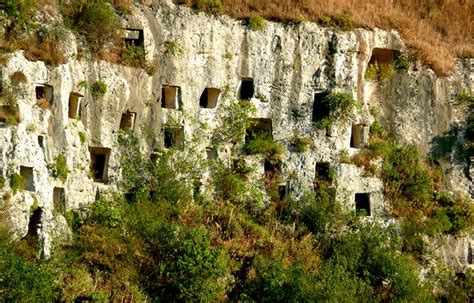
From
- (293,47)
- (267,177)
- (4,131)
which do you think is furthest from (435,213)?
(4,131)

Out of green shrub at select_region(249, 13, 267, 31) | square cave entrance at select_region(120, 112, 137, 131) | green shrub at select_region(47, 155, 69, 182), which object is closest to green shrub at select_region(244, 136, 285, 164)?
square cave entrance at select_region(120, 112, 137, 131)

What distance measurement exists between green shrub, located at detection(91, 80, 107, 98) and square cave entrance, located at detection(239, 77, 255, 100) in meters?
5.93

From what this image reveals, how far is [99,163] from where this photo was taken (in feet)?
84.1

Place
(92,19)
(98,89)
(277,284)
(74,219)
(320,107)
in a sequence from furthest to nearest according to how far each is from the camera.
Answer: (320,107)
(92,19)
(98,89)
(74,219)
(277,284)

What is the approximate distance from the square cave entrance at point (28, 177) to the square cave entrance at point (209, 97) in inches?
330

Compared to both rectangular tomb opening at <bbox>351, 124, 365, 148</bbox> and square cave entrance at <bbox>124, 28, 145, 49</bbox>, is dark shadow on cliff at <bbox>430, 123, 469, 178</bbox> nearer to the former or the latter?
rectangular tomb opening at <bbox>351, 124, 365, 148</bbox>

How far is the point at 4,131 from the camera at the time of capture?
21000mm

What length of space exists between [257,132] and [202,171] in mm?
3366

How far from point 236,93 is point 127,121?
457 centimetres

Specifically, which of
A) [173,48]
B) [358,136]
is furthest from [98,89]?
[358,136]

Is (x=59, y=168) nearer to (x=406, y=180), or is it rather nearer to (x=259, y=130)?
(x=259, y=130)

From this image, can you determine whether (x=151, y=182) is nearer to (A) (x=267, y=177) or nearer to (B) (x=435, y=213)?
(A) (x=267, y=177)

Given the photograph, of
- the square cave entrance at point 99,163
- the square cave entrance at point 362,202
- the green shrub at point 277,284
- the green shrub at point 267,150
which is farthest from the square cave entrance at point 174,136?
the square cave entrance at point 362,202

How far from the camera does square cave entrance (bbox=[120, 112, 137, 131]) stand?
2603cm
